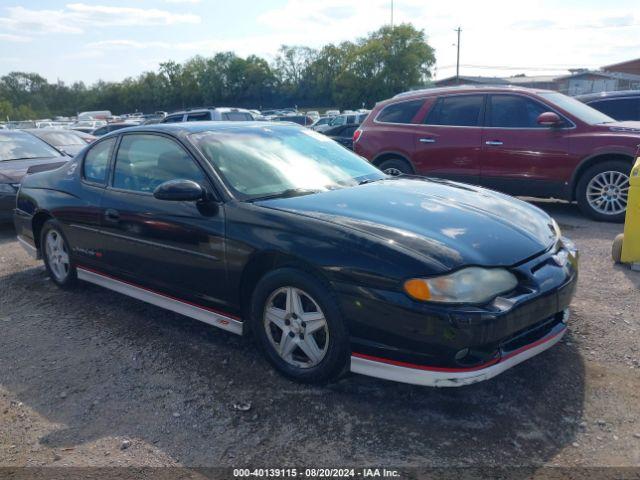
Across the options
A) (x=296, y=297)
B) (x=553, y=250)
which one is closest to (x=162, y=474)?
(x=296, y=297)

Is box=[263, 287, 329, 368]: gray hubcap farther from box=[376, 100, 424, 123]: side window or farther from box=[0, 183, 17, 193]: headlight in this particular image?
box=[0, 183, 17, 193]: headlight

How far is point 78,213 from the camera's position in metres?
4.82

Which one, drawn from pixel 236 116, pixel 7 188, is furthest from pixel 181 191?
pixel 236 116

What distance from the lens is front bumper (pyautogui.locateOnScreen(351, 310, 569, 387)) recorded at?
2809 mm

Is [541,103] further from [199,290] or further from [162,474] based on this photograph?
[162,474]

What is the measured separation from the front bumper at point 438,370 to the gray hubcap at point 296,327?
10.6 inches

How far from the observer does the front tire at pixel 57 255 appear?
203 inches

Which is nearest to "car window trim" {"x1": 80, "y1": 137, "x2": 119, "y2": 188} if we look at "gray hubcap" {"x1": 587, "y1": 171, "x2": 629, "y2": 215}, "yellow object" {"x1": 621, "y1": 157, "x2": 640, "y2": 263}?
"yellow object" {"x1": 621, "y1": 157, "x2": 640, "y2": 263}

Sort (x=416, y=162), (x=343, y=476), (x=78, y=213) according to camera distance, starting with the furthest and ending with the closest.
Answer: (x=416, y=162) < (x=78, y=213) < (x=343, y=476)

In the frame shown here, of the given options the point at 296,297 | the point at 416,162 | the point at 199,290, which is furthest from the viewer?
the point at 416,162

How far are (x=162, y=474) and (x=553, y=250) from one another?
2.48 meters

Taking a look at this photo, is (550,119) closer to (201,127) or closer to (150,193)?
(201,127)

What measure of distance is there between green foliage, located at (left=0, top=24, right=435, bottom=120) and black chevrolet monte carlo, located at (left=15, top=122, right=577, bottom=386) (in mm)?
74293

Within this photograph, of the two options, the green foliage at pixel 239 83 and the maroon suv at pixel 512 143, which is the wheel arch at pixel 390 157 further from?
the green foliage at pixel 239 83
